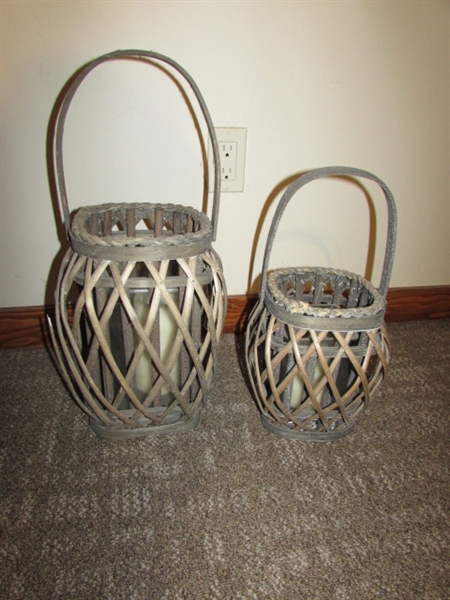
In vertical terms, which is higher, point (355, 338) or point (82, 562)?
point (355, 338)

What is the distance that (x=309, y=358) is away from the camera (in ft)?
1.92

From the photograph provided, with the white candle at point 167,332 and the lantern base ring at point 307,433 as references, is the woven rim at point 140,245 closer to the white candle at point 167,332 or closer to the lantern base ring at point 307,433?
the white candle at point 167,332

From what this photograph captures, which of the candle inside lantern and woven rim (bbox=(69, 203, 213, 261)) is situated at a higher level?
woven rim (bbox=(69, 203, 213, 261))

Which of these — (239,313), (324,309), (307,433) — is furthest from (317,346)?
(239,313)

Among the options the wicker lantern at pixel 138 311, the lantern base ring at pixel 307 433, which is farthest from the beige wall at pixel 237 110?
the lantern base ring at pixel 307 433

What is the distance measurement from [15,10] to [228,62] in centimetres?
33

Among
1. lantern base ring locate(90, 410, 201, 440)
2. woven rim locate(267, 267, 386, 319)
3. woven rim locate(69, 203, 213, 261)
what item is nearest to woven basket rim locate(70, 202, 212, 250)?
woven rim locate(69, 203, 213, 261)

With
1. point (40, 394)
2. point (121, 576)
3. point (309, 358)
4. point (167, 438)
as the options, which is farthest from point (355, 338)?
point (40, 394)

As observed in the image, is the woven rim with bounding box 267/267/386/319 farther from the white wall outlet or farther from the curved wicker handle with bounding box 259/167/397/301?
the white wall outlet

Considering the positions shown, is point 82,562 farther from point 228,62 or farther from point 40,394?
point 228,62

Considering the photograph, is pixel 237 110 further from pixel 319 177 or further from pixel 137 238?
pixel 137 238

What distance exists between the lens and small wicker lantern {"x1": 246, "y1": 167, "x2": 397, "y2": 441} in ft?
1.80

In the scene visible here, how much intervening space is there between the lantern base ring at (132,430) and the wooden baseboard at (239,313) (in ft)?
0.94

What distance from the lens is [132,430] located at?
2.09ft
